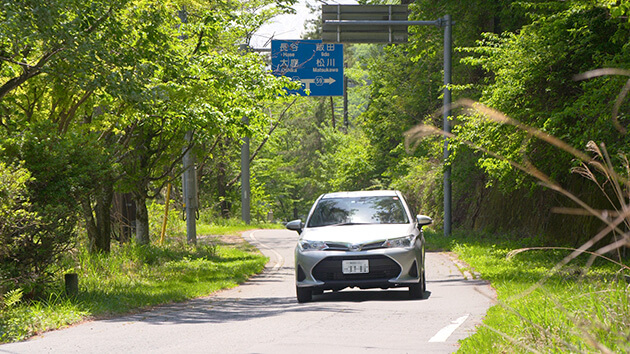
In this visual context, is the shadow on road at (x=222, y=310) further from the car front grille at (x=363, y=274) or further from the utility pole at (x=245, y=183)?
the utility pole at (x=245, y=183)

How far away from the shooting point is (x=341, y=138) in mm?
76688

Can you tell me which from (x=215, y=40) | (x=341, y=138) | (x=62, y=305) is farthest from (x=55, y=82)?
(x=341, y=138)

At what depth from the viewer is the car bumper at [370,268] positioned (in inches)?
465

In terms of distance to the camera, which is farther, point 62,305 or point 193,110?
point 193,110

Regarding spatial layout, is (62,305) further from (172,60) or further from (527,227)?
(527,227)

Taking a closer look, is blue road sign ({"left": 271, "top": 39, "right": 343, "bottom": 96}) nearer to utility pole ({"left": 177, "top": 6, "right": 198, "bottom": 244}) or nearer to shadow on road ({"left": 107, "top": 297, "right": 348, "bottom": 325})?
utility pole ({"left": 177, "top": 6, "right": 198, "bottom": 244})

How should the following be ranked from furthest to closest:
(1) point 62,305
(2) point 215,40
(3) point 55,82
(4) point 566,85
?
(2) point 215,40, (4) point 566,85, (3) point 55,82, (1) point 62,305

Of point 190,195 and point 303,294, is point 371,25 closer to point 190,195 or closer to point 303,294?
point 190,195

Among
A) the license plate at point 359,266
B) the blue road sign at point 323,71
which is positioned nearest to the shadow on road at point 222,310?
the license plate at point 359,266

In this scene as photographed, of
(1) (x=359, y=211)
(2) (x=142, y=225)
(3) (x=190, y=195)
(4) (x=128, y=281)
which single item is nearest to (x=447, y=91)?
(3) (x=190, y=195)

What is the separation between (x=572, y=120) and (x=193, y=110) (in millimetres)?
8118

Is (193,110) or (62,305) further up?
(193,110)

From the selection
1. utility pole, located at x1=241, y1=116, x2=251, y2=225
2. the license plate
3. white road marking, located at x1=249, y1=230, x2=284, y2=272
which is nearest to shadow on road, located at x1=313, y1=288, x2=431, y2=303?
the license plate

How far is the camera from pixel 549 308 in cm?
757
